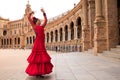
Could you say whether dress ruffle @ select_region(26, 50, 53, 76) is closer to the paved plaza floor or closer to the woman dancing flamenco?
the woman dancing flamenco

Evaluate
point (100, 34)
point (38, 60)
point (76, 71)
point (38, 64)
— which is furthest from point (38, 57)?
point (100, 34)

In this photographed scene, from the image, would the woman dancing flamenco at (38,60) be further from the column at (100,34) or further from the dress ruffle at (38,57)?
the column at (100,34)

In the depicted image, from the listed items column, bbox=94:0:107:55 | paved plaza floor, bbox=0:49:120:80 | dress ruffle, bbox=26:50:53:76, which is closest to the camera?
dress ruffle, bbox=26:50:53:76

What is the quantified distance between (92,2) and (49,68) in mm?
15505

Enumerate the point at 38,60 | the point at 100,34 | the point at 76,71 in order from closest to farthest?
the point at 38,60 < the point at 76,71 < the point at 100,34

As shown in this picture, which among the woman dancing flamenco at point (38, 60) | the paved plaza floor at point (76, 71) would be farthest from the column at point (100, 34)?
the woman dancing flamenco at point (38, 60)

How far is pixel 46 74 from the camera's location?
7996 mm

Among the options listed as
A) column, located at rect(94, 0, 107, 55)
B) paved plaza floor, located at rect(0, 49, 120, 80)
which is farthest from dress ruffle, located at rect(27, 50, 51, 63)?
column, located at rect(94, 0, 107, 55)

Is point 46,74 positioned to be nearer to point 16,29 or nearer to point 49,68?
point 49,68

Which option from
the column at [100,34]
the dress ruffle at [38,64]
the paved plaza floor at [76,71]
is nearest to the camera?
the dress ruffle at [38,64]

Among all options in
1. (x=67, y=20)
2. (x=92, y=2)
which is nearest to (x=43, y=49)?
(x=92, y=2)

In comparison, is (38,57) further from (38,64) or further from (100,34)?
(100,34)

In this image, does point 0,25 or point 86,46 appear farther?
point 0,25

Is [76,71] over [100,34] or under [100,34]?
under
